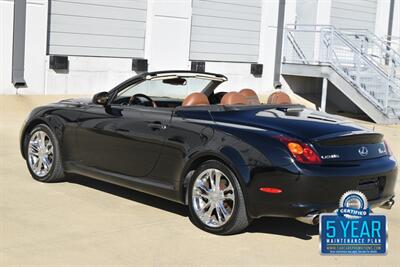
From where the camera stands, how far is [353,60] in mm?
18531

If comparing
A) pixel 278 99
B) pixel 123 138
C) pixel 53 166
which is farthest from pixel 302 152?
pixel 53 166

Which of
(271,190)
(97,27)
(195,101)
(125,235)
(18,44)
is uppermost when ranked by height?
(97,27)

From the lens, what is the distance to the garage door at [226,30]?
1797 cm

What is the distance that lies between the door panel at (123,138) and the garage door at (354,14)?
15.6 metres

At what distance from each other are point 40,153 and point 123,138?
1.36 m

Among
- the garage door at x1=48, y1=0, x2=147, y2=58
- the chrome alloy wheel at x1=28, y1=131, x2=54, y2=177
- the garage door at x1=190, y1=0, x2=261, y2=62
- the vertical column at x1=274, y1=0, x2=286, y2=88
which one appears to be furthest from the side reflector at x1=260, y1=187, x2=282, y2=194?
the vertical column at x1=274, y1=0, x2=286, y2=88

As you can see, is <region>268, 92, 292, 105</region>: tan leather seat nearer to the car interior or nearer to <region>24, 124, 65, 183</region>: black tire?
the car interior

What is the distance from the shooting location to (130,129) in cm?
672

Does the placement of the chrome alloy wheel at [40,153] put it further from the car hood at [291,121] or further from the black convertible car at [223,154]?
the car hood at [291,121]

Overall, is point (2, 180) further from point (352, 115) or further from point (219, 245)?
point (352, 115)

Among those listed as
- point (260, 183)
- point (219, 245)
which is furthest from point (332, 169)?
point (219, 245)

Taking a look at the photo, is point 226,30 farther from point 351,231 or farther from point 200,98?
point 351,231

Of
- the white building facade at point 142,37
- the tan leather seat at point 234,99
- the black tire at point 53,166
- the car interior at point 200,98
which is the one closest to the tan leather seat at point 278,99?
the car interior at point 200,98

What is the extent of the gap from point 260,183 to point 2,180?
3448 mm
